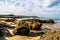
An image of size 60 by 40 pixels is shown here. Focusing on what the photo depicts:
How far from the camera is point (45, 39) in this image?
9.17 m

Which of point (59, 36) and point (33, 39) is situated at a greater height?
point (59, 36)

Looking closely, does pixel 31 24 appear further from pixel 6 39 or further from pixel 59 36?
pixel 59 36

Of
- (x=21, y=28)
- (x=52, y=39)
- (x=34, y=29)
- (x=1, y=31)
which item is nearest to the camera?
(x=52, y=39)

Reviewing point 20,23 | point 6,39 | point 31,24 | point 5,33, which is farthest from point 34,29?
point 6,39

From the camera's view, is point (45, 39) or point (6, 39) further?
point (6, 39)

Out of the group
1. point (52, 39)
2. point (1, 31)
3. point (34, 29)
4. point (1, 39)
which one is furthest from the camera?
point (34, 29)

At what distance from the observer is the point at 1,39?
11.8 metres

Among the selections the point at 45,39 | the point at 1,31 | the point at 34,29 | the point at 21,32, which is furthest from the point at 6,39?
the point at 34,29

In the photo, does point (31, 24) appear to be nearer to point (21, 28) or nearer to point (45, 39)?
point (21, 28)

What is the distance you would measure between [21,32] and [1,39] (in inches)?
110

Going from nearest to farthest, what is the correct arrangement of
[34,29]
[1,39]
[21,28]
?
[1,39] → [21,28] → [34,29]

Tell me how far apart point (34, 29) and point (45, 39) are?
364 inches

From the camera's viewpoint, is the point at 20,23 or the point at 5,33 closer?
the point at 5,33

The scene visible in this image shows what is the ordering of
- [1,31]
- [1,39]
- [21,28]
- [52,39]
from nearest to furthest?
[52,39] < [1,39] < [1,31] < [21,28]
